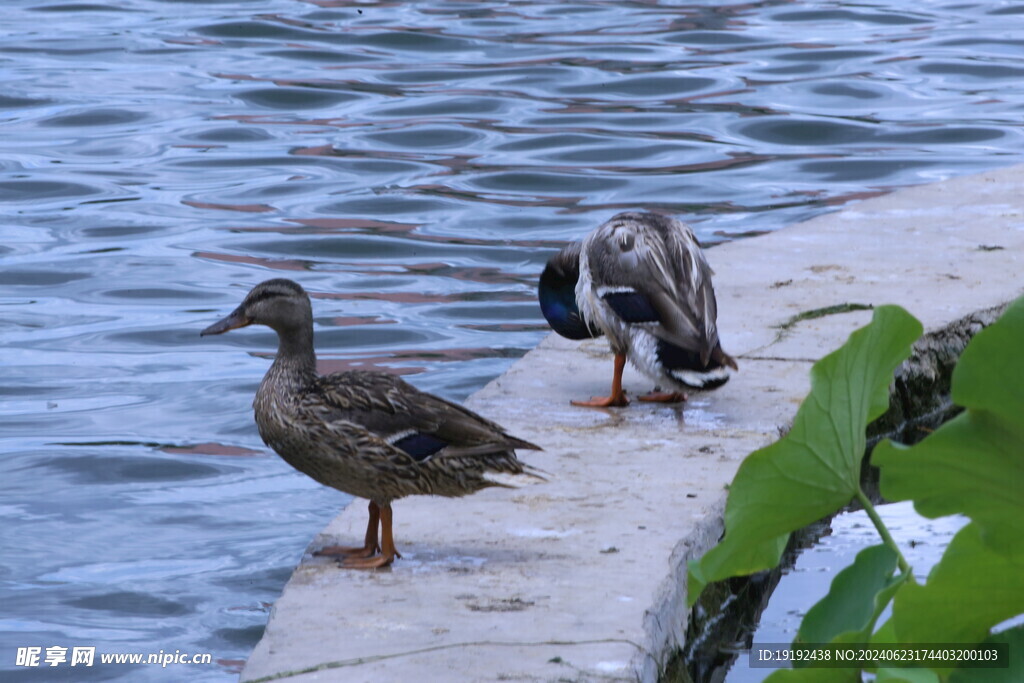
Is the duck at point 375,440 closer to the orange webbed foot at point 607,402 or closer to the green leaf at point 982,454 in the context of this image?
the orange webbed foot at point 607,402

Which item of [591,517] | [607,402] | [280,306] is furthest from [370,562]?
[607,402]

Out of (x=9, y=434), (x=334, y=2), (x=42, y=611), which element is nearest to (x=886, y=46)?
(x=334, y=2)

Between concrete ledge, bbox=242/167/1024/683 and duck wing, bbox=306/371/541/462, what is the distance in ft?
0.83

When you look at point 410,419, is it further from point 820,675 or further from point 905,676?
point 905,676

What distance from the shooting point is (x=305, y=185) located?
10.9 meters

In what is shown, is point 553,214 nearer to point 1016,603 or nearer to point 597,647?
point 597,647

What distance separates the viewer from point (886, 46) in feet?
50.9

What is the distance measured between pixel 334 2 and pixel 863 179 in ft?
27.4

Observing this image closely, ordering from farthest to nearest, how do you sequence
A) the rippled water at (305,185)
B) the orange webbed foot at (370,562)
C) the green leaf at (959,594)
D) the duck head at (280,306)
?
1. the rippled water at (305,185)
2. the duck head at (280,306)
3. the orange webbed foot at (370,562)
4. the green leaf at (959,594)

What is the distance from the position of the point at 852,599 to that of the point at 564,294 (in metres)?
3.63

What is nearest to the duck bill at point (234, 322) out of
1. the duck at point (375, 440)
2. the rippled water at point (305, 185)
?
the duck at point (375, 440)

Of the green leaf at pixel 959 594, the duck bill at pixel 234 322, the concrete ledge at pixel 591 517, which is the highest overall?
the green leaf at pixel 959 594

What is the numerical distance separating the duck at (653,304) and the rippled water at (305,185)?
117cm

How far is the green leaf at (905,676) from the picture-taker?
6.84ft
